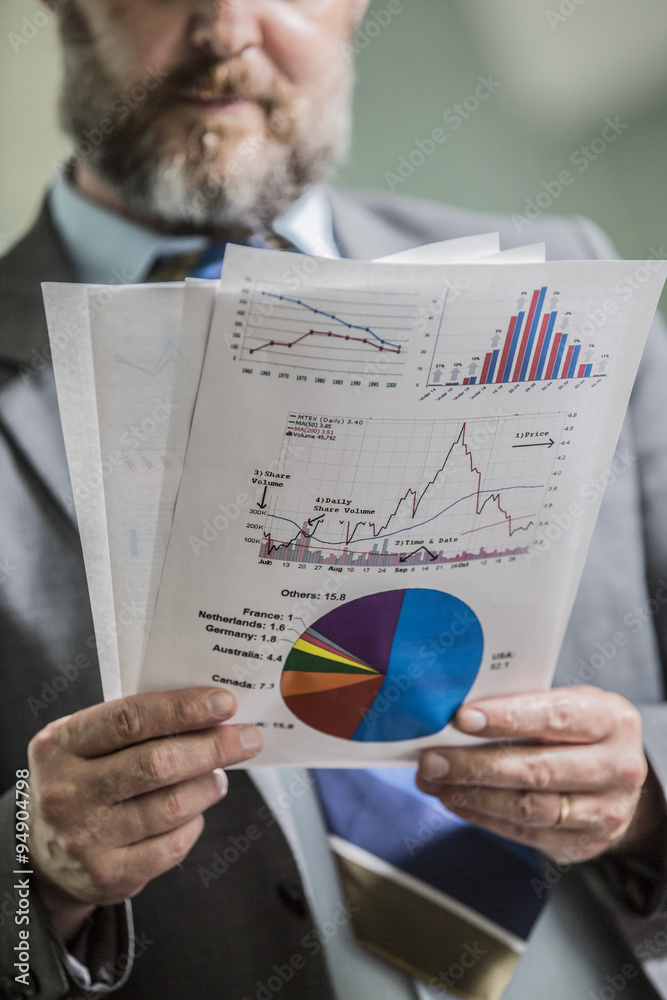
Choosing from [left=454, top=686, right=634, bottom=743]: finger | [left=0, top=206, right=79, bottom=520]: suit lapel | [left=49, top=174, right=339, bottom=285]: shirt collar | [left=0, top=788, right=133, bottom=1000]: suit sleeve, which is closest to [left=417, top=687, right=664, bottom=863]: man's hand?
[left=454, top=686, right=634, bottom=743]: finger

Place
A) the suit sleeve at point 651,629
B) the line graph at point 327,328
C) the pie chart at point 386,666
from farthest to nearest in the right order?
1. the suit sleeve at point 651,629
2. the pie chart at point 386,666
3. the line graph at point 327,328

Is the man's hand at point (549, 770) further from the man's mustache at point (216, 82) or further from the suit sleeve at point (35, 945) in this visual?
the man's mustache at point (216, 82)

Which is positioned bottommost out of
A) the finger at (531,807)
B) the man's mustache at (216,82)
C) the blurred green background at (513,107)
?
the finger at (531,807)

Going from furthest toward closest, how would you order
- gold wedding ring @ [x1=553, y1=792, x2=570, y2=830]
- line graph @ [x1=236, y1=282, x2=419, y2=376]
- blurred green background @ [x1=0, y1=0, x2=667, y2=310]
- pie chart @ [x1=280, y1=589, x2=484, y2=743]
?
1. blurred green background @ [x1=0, y1=0, x2=667, y2=310]
2. gold wedding ring @ [x1=553, y1=792, x2=570, y2=830]
3. pie chart @ [x1=280, y1=589, x2=484, y2=743]
4. line graph @ [x1=236, y1=282, x2=419, y2=376]

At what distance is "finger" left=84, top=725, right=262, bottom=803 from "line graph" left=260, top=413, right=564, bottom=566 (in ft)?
0.51

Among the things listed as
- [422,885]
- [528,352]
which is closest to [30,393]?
[528,352]

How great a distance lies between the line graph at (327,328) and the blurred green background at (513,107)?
2.19 ft

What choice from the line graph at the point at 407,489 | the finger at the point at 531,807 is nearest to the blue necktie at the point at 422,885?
the finger at the point at 531,807

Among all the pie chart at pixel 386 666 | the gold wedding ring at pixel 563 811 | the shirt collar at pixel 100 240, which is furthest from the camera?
the shirt collar at pixel 100 240

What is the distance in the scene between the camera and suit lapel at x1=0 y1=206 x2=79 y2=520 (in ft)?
2.60

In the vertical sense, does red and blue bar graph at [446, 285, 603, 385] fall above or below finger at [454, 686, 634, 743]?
above

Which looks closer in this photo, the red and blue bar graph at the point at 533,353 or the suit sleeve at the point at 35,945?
the red and blue bar graph at the point at 533,353

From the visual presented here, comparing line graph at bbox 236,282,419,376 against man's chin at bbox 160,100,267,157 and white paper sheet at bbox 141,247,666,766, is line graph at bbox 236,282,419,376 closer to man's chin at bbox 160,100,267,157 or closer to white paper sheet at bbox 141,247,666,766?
white paper sheet at bbox 141,247,666,766

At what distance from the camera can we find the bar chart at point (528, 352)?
45 cm
